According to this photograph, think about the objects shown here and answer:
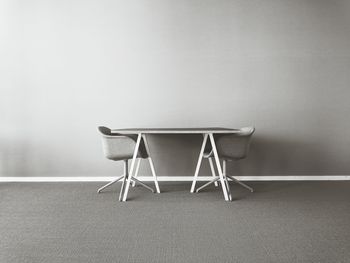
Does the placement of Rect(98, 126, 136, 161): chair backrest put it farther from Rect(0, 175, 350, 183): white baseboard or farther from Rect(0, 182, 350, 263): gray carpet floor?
Rect(0, 175, 350, 183): white baseboard

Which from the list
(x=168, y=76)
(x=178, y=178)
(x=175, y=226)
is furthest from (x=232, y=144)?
(x=168, y=76)

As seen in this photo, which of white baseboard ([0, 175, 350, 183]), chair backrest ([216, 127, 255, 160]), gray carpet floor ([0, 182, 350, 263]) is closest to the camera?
gray carpet floor ([0, 182, 350, 263])

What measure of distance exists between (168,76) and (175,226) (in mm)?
2589

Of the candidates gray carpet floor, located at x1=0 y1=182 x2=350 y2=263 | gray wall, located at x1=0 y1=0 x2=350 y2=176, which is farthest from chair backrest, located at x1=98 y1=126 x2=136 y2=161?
gray wall, located at x1=0 y1=0 x2=350 y2=176

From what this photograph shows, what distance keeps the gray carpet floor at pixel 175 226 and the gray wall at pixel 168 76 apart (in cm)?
78

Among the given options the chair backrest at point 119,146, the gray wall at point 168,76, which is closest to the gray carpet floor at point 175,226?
the chair backrest at point 119,146

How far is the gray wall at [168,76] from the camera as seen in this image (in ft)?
15.9

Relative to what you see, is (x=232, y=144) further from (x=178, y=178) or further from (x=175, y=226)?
(x=175, y=226)

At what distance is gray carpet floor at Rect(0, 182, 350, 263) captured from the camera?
2.24 meters

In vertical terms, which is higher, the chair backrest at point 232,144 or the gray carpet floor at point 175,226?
the chair backrest at point 232,144

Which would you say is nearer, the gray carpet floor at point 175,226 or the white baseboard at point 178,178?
the gray carpet floor at point 175,226

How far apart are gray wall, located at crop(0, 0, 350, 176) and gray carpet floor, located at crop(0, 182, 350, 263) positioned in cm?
78

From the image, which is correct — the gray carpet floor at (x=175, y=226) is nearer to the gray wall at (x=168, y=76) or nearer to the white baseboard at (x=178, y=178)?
the white baseboard at (x=178, y=178)

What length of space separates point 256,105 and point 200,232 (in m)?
2.68
